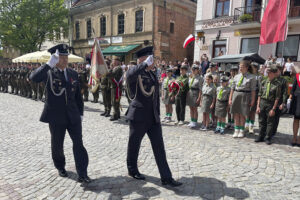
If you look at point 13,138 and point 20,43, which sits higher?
point 20,43

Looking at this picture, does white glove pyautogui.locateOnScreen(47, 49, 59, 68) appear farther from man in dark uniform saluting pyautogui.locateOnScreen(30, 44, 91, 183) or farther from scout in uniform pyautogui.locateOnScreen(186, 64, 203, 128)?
scout in uniform pyautogui.locateOnScreen(186, 64, 203, 128)

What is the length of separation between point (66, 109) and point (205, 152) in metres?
3.06

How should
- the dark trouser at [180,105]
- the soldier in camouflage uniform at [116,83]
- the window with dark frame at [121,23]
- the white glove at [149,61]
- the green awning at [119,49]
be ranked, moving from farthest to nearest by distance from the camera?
the window with dark frame at [121,23]
the green awning at [119,49]
the soldier in camouflage uniform at [116,83]
the dark trouser at [180,105]
the white glove at [149,61]

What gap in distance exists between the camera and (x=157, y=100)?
3629 mm

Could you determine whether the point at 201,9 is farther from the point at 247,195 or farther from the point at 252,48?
the point at 247,195

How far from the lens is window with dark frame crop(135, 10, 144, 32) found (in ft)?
75.7

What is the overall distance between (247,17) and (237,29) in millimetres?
1248

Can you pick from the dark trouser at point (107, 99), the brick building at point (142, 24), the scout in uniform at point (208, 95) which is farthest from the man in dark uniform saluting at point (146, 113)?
the brick building at point (142, 24)

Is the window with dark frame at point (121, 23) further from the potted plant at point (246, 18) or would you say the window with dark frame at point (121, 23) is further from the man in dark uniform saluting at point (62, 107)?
the man in dark uniform saluting at point (62, 107)

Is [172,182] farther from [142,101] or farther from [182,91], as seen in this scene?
[182,91]

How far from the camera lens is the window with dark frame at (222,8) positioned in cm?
1723

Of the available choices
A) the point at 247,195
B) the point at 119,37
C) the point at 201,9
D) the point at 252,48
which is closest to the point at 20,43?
the point at 119,37

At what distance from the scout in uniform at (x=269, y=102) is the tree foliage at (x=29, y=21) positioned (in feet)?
96.2

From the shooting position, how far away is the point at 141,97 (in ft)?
11.4
